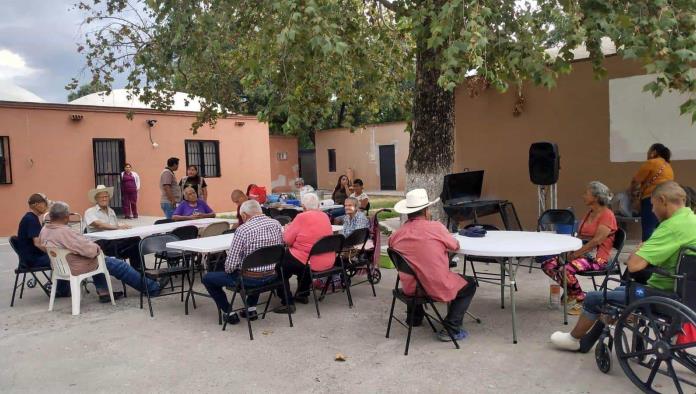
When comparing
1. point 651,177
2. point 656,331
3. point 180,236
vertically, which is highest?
point 651,177

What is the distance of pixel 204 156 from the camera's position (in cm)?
1797

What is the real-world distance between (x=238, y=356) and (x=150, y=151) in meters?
13.5

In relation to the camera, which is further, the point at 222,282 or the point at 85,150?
the point at 85,150

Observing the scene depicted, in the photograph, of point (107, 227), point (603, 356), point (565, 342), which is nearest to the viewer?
point (603, 356)

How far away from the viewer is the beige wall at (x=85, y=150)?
13.6m

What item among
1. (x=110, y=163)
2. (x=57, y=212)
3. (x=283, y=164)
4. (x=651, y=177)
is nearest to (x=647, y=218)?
(x=651, y=177)

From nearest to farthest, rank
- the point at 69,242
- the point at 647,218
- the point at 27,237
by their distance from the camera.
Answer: the point at 69,242 → the point at 27,237 → the point at 647,218

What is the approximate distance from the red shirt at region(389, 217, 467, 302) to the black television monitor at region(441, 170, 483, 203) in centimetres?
345

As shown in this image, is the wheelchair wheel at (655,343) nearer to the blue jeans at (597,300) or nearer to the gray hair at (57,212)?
the blue jeans at (597,300)

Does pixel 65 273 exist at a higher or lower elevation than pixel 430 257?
lower

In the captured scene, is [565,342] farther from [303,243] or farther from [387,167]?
[387,167]

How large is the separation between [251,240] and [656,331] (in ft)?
10.1

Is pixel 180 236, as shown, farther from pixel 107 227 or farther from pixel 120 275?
pixel 107 227

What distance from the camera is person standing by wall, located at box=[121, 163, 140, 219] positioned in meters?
15.2
